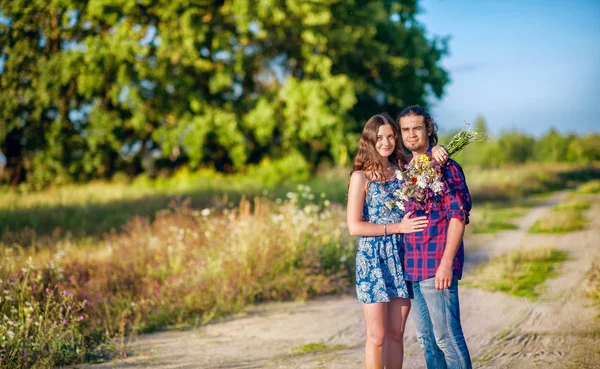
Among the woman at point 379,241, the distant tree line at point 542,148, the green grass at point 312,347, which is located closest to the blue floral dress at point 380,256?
the woman at point 379,241

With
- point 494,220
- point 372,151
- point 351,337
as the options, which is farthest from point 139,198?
point 372,151

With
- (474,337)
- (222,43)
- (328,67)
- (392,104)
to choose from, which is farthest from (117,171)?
(474,337)

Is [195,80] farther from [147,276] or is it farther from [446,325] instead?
[446,325]

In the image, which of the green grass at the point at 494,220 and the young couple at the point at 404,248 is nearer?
the young couple at the point at 404,248

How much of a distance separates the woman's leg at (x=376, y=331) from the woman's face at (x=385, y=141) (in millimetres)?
1002

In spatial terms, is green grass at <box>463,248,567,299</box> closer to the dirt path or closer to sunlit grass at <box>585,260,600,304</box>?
the dirt path

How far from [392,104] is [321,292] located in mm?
14393

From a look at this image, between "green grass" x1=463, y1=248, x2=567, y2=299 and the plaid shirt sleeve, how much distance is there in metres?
4.21

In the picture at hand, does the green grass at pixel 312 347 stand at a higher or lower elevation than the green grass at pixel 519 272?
higher

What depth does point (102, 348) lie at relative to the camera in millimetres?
4914

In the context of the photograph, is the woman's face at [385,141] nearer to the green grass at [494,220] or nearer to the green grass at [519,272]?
the green grass at [519,272]

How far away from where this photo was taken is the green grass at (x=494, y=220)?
42.6 feet

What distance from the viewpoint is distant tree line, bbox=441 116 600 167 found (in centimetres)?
5988

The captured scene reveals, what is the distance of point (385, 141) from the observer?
3.44 metres
